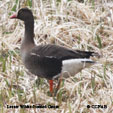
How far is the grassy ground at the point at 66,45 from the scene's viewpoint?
624cm

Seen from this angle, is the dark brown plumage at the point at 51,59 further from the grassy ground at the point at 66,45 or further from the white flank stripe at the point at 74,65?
the grassy ground at the point at 66,45

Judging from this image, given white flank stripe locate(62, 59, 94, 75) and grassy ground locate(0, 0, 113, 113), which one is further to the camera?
white flank stripe locate(62, 59, 94, 75)

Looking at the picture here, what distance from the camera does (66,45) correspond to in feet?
25.8

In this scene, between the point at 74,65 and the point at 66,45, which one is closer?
the point at 74,65

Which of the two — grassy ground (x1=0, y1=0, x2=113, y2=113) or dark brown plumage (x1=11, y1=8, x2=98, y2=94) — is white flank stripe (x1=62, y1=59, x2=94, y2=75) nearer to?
dark brown plumage (x1=11, y1=8, x2=98, y2=94)

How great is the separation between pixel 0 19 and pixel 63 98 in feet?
8.58

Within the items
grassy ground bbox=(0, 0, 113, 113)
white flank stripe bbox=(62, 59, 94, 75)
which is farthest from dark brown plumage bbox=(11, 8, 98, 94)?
grassy ground bbox=(0, 0, 113, 113)

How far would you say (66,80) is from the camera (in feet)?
22.7

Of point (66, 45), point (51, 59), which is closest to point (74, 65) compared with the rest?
point (51, 59)

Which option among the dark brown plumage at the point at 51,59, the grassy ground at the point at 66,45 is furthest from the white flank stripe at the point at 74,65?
the grassy ground at the point at 66,45

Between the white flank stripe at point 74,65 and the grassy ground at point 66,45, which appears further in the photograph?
the white flank stripe at point 74,65

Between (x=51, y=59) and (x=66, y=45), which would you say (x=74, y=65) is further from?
(x=66, y=45)

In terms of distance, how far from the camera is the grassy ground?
246 inches

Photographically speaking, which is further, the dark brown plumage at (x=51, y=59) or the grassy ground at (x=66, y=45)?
the dark brown plumage at (x=51, y=59)
